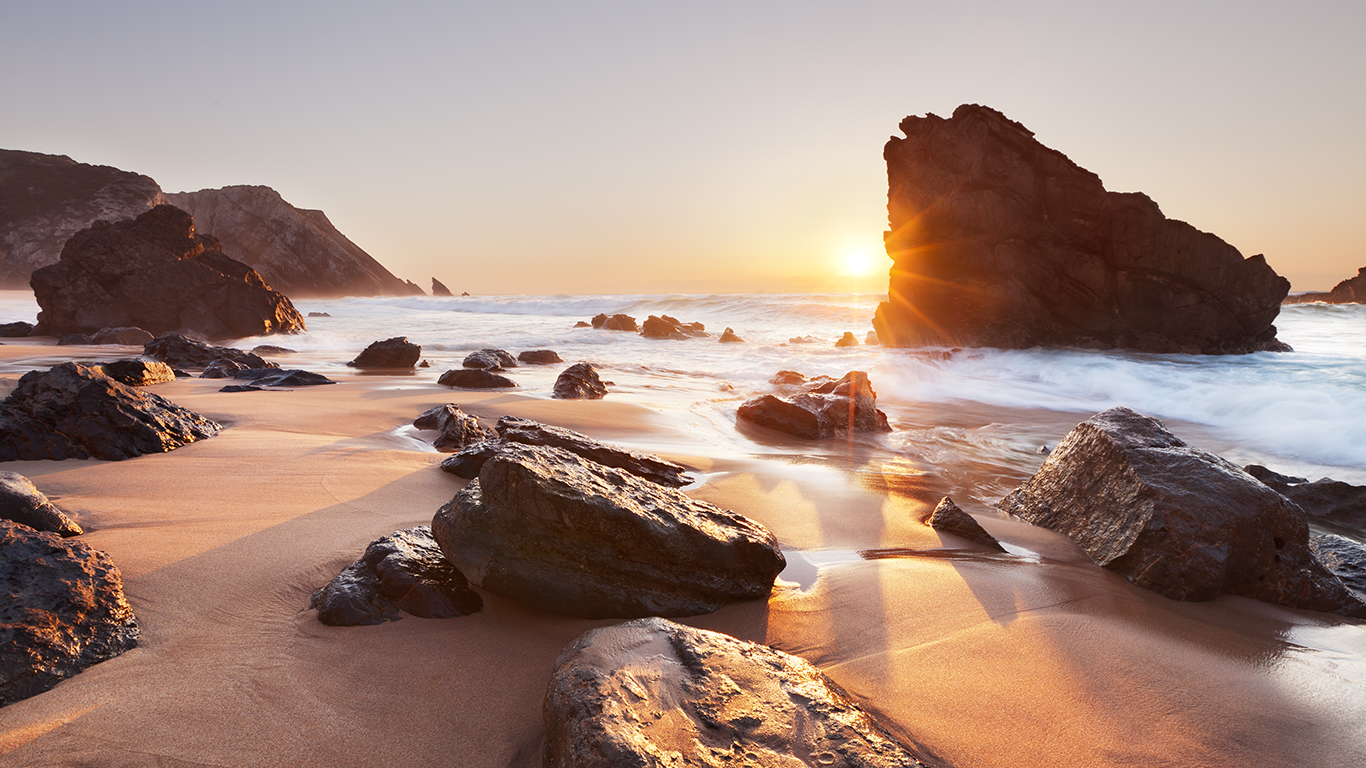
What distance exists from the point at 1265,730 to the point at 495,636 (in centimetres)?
226

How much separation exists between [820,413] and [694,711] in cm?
483

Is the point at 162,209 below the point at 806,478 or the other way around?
the other way around

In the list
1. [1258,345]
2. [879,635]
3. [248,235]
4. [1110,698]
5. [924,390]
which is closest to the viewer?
[1110,698]

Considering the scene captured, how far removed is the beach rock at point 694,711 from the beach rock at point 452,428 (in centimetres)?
285

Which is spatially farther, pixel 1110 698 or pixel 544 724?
pixel 1110 698

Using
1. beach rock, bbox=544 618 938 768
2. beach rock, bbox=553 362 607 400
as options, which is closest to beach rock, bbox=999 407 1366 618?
beach rock, bbox=544 618 938 768

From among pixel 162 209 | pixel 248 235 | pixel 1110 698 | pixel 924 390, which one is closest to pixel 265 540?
pixel 1110 698

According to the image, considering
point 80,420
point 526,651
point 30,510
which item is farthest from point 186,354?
point 526,651

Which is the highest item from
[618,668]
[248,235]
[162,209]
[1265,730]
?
[248,235]

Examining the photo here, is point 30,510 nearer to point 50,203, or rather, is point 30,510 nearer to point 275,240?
point 50,203

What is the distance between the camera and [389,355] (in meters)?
9.84

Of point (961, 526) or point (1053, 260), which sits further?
point (1053, 260)

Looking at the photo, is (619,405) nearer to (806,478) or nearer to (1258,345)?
(806,478)

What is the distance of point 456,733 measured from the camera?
58.2 inches
